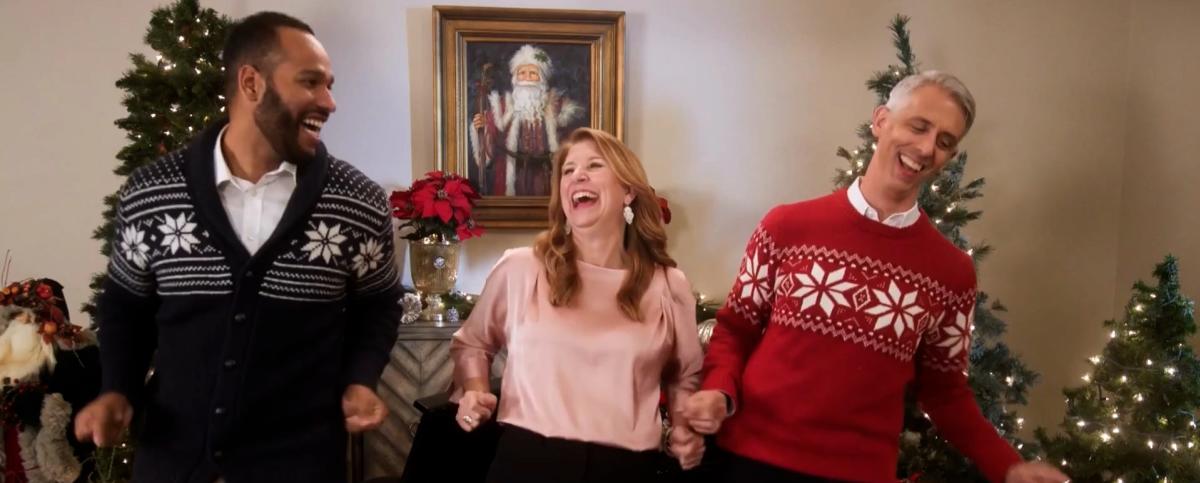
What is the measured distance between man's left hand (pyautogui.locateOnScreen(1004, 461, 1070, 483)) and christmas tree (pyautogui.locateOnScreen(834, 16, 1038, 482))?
4.08 ft

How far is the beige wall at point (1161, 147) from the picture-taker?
325 centimetres

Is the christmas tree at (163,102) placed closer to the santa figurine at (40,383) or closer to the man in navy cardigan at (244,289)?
the santa figurine at (40,383)

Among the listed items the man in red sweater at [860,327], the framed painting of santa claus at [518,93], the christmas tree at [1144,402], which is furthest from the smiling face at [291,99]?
the christmas tree at [1144,402]

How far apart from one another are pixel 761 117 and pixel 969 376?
155 cm

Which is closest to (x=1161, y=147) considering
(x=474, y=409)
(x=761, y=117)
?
(x=761, y=117)

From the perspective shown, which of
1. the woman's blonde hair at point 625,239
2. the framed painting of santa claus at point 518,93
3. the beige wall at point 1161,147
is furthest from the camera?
the framed painting of santa claus at point 518,93

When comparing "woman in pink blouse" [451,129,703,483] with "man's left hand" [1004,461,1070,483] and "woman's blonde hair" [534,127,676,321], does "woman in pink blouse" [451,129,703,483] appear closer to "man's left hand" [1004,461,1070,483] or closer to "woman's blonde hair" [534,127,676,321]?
"woman's blonde hair" [534,127,676,321]

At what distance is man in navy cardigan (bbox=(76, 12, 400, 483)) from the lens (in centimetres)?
140

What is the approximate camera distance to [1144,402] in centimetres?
247

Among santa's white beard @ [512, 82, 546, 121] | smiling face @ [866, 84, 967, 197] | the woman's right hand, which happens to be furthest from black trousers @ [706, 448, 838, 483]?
santa's white beard @ [512, 82, 546, 121]

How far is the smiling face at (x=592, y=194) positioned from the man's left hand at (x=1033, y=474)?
3.55ft

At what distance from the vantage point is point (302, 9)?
10.9ft

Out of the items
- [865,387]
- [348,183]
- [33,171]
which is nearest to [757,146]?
[865,387]

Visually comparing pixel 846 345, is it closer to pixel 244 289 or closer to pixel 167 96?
pixel 244 289
